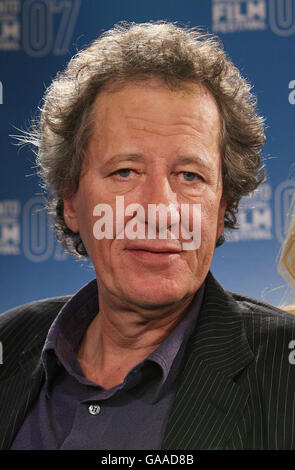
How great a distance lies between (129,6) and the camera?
2355 millimetres

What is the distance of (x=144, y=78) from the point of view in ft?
4.72

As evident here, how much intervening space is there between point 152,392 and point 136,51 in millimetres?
841

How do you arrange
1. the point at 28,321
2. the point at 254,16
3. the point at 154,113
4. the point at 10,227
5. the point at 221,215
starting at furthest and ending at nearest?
the point at 10,227 → the point at 254,16 → the point at 28,321 → the point at 221,215 → the point at 154,113

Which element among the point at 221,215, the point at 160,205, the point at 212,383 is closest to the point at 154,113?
→ the point at 160,205

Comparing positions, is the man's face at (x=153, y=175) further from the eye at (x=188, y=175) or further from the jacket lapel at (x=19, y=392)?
the jacket lapel at (x=19, y=392)

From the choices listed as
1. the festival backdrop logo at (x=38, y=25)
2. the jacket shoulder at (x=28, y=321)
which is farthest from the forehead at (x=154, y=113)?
the festival backdrop logo at (x=38, y=25)

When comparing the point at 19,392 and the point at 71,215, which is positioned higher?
the point at 71,215

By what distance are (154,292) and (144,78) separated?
1.72 feet

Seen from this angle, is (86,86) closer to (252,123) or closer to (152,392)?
(252,123)

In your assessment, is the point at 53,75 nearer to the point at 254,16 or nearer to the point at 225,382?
the point at 254,16

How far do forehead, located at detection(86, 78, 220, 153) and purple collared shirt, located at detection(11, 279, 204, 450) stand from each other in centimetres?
42

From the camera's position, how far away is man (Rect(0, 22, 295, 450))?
1274 mm

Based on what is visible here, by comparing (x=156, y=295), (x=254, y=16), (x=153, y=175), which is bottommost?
(x=156, y=295)

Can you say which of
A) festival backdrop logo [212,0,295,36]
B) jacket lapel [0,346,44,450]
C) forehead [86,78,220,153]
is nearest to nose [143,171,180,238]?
forehead [86,78,220,153]
